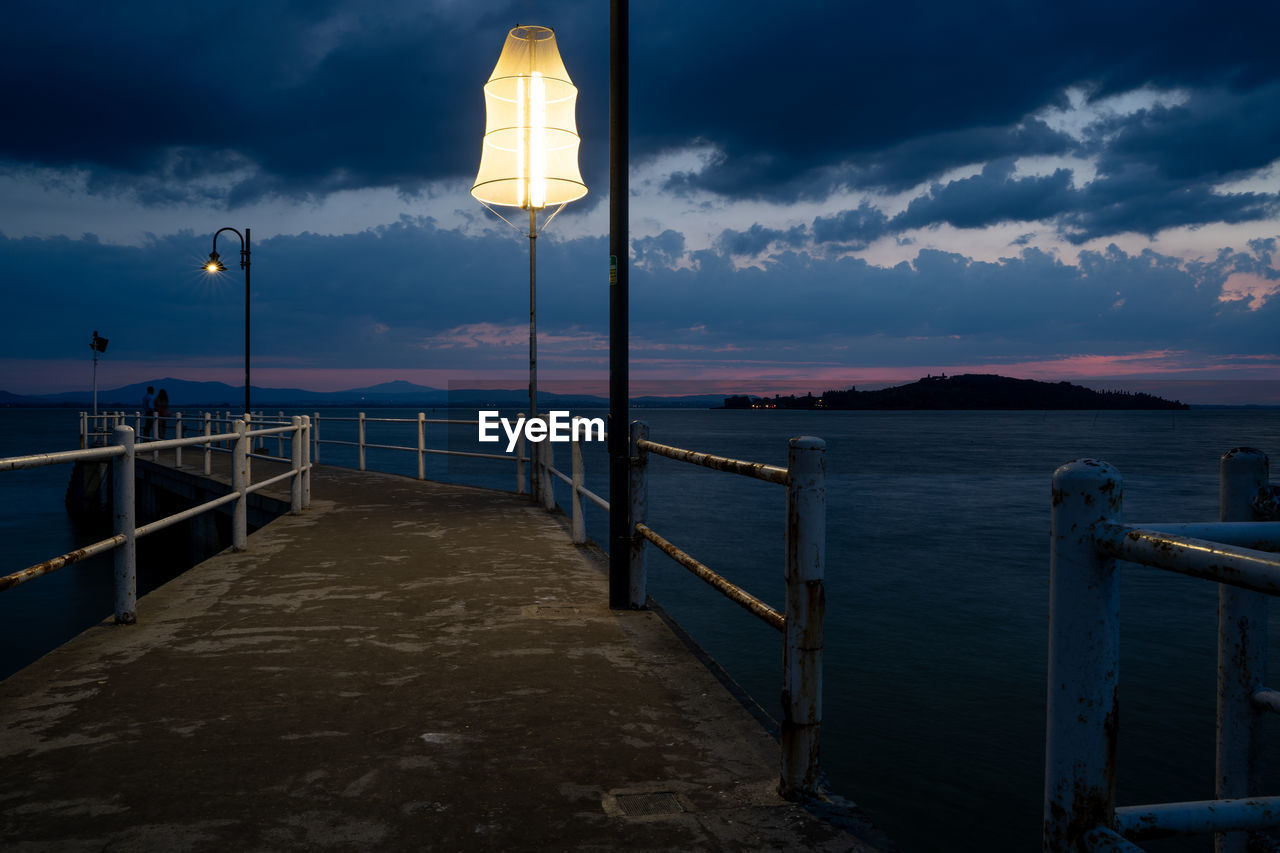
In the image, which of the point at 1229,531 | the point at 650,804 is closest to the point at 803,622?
the point at 650,804

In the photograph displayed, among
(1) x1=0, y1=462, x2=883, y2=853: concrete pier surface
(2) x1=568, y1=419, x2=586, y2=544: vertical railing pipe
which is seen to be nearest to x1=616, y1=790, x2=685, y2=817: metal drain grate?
(1) x1=0, y1=462, x2=883, y2=853: concrete pier surface

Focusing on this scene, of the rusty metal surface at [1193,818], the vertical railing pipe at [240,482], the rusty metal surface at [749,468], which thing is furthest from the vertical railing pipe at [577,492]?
the rusty metal surface at [1193,818]

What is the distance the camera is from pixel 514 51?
32.4ft

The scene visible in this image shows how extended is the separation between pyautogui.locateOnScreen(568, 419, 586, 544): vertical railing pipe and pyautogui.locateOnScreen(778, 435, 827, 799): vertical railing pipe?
4616mm

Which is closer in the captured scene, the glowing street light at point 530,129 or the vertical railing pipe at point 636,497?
the vertical railing pipe at point 636,497

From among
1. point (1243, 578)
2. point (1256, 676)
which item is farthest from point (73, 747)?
point (1256, 676)

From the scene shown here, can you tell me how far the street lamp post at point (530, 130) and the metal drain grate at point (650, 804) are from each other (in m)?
8.59

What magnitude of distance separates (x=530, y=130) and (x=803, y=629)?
28.4ft

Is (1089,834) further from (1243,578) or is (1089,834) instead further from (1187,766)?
(1187,766)

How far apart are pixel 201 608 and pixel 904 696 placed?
6.92m

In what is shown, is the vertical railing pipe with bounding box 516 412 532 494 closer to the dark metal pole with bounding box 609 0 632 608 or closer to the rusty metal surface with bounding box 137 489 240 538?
the rusty metal surface with bounding box 137 489 240 538

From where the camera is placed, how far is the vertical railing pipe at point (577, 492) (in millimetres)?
7359

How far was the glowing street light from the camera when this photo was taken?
32.4 ft

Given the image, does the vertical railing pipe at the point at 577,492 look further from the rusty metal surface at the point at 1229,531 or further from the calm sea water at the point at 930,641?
the rusty metal surface at the point at 1229,531
